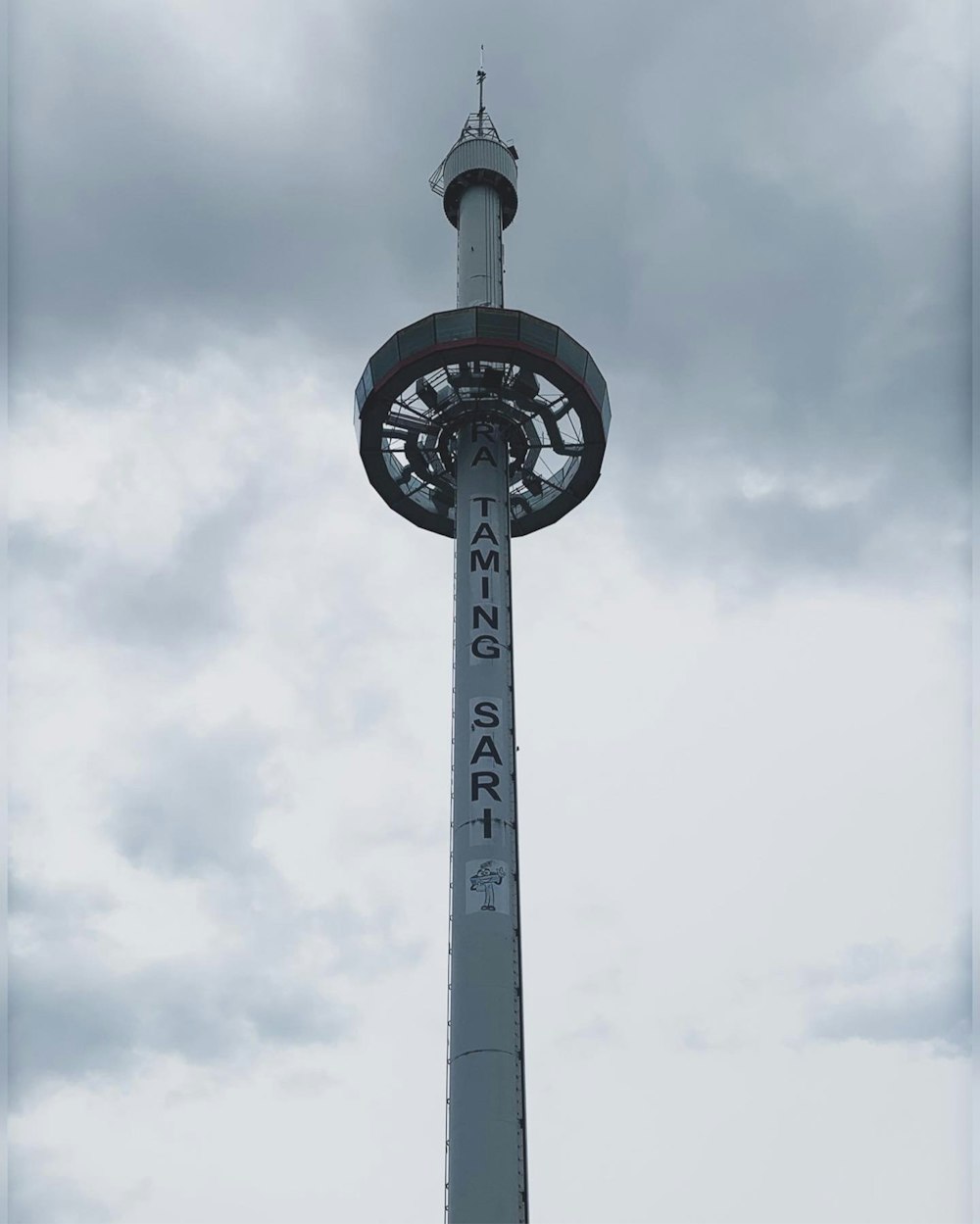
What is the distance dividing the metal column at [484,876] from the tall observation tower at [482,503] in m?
0.06

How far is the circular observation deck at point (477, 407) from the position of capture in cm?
7212

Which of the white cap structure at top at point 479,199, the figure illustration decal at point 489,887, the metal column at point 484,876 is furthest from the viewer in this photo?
the white cap structure at top at point 479,199

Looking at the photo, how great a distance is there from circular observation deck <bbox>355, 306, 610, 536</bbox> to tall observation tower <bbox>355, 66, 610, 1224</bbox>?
3.6 inches

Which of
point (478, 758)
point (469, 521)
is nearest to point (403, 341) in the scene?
point (469, 521)

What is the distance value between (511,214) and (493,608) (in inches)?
1308

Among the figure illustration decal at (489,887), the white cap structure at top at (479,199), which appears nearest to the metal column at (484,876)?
the figure illustration decal at (489,887)

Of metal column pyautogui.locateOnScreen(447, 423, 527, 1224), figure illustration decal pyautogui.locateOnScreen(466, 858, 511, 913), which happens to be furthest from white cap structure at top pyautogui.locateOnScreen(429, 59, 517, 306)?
figure illustration decal pyautogui.locateOnScreen(466, 858, 511, 913)

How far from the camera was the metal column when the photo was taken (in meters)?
54.3

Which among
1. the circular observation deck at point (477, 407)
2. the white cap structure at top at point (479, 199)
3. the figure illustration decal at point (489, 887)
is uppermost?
the white cap structure at top at point (479, 199)

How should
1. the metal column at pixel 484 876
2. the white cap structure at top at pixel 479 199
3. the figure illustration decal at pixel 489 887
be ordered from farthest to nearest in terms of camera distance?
1. the white cap structure at top at pixel 479 199
2. the figure illustration decal at pixel 489 887
3. the metal column at pixel 484 876

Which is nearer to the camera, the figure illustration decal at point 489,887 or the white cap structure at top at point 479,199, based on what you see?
the figure illustration decal at point 489,887

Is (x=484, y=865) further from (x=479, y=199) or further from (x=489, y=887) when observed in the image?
(x=479, y=199)

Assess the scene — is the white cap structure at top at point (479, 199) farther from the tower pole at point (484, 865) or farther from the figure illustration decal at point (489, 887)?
the figure illustration decal at point (489, 887)

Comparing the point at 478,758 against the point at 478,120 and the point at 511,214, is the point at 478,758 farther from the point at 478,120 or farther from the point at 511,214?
the point at 478,120
